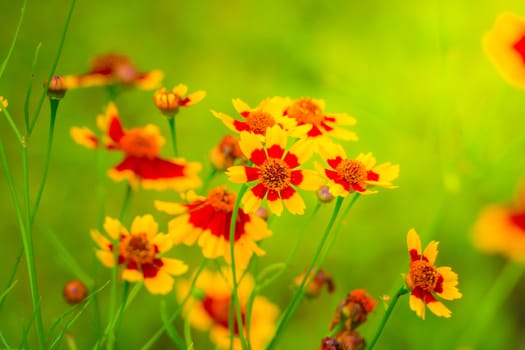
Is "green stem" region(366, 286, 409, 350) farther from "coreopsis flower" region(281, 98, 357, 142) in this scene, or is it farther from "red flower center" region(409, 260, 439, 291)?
"coreopsis flower" region(281, 98, 357, 142)

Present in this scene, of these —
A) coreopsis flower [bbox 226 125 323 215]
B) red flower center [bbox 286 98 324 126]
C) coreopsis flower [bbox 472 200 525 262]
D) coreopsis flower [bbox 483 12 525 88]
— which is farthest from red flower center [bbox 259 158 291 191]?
coreopsis flower [bbox 472 200 525 262]

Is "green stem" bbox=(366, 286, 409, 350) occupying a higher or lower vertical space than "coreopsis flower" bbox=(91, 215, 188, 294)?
higher

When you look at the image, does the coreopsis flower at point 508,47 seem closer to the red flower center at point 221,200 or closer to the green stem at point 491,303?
the green stem at point 491,303

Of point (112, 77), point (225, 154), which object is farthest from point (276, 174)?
point (112, 77)

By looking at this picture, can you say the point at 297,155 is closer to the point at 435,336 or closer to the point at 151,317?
the point at 151,317

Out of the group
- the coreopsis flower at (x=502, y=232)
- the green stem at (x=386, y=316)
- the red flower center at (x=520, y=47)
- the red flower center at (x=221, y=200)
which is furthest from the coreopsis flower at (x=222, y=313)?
the coreopsis flower at (x=502, y=232)

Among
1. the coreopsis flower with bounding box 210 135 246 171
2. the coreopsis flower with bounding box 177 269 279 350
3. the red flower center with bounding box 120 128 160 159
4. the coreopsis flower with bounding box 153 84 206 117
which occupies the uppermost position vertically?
the coreopsis flower with bounding box 153 84 206 117

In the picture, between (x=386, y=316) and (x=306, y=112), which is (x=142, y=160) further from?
(x=386, y=316)
